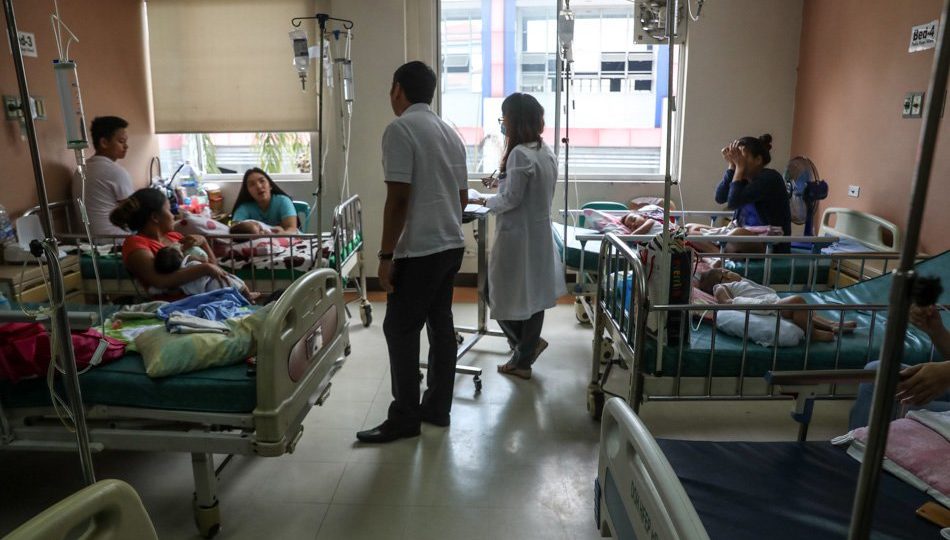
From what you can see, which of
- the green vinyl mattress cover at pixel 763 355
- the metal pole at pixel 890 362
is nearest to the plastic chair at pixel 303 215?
the green vinyl mattress cover at pixel 763 355

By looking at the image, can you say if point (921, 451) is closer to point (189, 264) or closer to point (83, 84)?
point (189, 264)

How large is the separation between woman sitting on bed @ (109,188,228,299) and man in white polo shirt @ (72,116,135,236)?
2.79 feet

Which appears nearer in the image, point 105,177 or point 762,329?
point 762,329

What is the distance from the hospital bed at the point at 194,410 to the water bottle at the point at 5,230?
1710mm

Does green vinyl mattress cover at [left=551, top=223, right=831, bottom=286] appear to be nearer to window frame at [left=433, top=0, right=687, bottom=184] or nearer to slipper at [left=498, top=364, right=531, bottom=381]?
slipper at [left=498, top=364, right=531, bottom=381]


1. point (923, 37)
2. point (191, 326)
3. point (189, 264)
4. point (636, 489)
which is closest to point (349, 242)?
point (189, 264)

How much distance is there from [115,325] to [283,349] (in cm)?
89

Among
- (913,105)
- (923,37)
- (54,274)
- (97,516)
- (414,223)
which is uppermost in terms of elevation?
(923,37)

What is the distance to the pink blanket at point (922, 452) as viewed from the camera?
1.70 meters

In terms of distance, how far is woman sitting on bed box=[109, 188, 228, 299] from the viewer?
120 inches

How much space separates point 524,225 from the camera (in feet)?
10.8

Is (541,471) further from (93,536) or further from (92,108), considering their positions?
(92,108)

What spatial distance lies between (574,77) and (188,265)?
351 cm

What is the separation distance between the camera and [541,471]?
263cm
